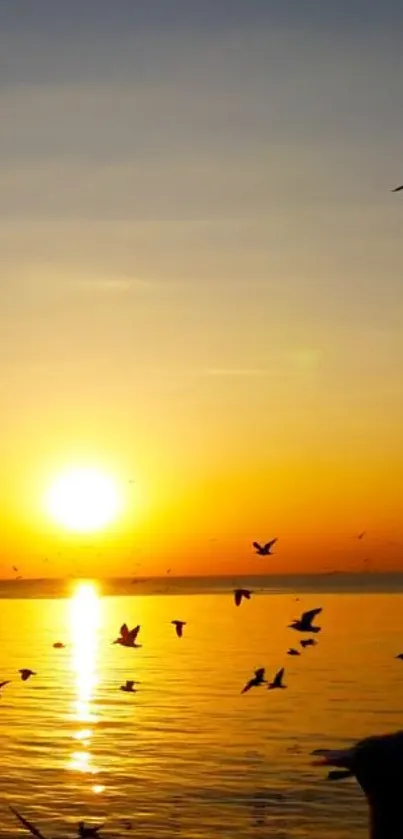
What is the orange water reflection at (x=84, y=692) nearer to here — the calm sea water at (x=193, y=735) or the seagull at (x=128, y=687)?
the calm sea water at (x=193, y=735)

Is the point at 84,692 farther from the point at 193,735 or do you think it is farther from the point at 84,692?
the point at 193,735

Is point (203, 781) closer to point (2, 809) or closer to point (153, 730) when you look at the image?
point (2, 809)

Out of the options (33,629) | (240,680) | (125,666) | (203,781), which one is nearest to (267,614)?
(33,629)

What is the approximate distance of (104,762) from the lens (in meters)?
29.4

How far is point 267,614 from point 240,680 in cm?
6354

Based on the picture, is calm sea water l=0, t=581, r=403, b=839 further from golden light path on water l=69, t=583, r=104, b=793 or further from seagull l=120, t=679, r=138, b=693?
seagull l=120, t=679, r=138, b=693

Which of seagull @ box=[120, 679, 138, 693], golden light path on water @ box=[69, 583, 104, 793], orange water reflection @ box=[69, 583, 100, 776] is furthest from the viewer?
seagull @ box=[120, 679, 138, 693]

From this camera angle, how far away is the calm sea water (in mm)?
23250

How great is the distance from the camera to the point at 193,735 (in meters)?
33.5

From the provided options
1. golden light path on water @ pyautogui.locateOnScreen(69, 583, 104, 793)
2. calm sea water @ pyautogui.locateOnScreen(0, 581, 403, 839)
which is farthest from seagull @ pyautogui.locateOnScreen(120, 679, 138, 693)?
golden light path on water @ pyautogui.locateOnScreen(69, 583, 104, 793)

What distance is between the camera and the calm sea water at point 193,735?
76.3 ft

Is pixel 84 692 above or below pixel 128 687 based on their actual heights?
above

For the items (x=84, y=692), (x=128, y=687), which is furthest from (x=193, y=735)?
(x=84, y=692)

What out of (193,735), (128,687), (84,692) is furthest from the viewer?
(84,692)
